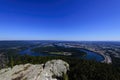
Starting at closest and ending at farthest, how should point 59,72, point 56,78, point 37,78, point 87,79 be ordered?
point 37,78, point 56,78, point 59,72, point 87,79

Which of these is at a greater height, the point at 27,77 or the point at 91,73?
the point at 27,77

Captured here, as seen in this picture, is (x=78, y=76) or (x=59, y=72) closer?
(x=59, y=72)

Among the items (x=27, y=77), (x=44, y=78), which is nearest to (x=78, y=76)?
(x=44, y=78)

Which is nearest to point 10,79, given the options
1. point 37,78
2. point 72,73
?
point 37,78

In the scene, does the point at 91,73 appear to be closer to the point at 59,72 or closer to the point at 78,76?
the point at 78,76

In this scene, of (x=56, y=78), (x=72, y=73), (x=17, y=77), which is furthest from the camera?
(x=72, y=73)

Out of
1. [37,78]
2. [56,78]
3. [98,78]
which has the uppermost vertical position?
[37,78]
